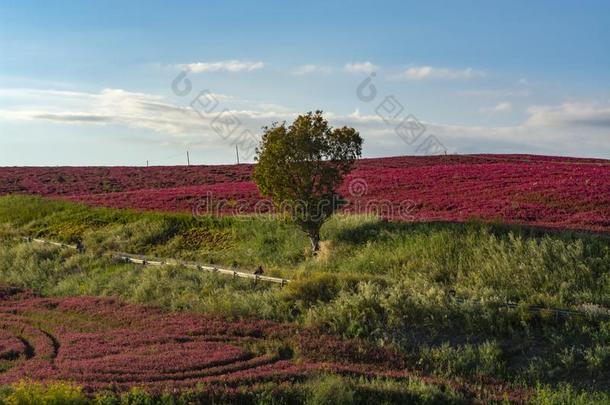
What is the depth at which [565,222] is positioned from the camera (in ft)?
72.5

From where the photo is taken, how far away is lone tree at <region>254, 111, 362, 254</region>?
2200cm

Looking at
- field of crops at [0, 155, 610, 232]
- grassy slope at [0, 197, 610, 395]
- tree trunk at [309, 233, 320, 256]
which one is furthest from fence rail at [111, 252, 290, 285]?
field of crops at [0, 155, 610, 232]

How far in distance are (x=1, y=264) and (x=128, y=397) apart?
18934 mm

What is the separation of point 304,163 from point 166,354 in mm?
10447

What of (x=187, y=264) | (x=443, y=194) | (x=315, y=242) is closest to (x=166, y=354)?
(x=187, y=264)

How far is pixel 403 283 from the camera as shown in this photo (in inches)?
655

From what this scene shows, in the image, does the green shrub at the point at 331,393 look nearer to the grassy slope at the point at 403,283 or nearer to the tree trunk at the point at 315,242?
the grassy slope at the point at 403,283

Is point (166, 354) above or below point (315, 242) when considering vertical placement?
below

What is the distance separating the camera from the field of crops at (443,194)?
24.3m

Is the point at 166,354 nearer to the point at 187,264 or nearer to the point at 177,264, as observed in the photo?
the point at 177,264

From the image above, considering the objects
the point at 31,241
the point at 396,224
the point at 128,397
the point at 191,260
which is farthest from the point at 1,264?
the point at 128,397

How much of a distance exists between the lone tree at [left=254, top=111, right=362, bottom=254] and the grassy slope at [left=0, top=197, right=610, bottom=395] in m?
1.55

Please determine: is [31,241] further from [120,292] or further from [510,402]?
[510,402]

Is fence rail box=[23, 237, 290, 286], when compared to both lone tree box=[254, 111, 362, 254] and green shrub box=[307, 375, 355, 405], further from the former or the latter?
green shrub box=[307, 375, 355, 405]
